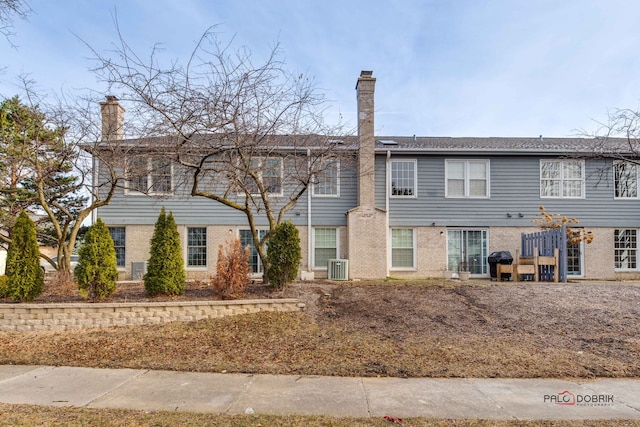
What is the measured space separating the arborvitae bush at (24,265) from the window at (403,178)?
11291 millimetres

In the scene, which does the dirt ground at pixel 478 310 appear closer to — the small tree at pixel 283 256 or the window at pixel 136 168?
the small tree at pixel 283 256

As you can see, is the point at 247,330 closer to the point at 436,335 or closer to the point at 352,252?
the point at 436,335

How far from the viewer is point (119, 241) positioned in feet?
50.3

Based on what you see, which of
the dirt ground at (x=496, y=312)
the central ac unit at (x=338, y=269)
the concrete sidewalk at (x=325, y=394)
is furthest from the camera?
the central ac unit at (x=338, y=269)

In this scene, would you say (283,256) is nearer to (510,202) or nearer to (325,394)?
(325,394)

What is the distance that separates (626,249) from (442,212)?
7197 mm

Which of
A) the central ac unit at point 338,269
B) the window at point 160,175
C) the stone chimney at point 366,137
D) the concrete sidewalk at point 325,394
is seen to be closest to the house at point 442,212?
the stone chimney at point 366,137

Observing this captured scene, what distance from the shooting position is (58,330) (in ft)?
26.4

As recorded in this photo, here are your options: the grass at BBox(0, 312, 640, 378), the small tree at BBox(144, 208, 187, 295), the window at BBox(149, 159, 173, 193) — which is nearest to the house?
the window at BBox(149, 159, 173, 193)

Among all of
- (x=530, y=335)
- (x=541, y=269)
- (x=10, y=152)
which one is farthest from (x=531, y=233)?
(x=10, y=152)

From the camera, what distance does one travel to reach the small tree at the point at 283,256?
9617mm

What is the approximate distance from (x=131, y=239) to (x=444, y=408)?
13489 mm

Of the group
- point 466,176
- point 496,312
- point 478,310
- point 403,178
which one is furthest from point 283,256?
point 466,176

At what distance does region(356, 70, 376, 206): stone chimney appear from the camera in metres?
14.7
